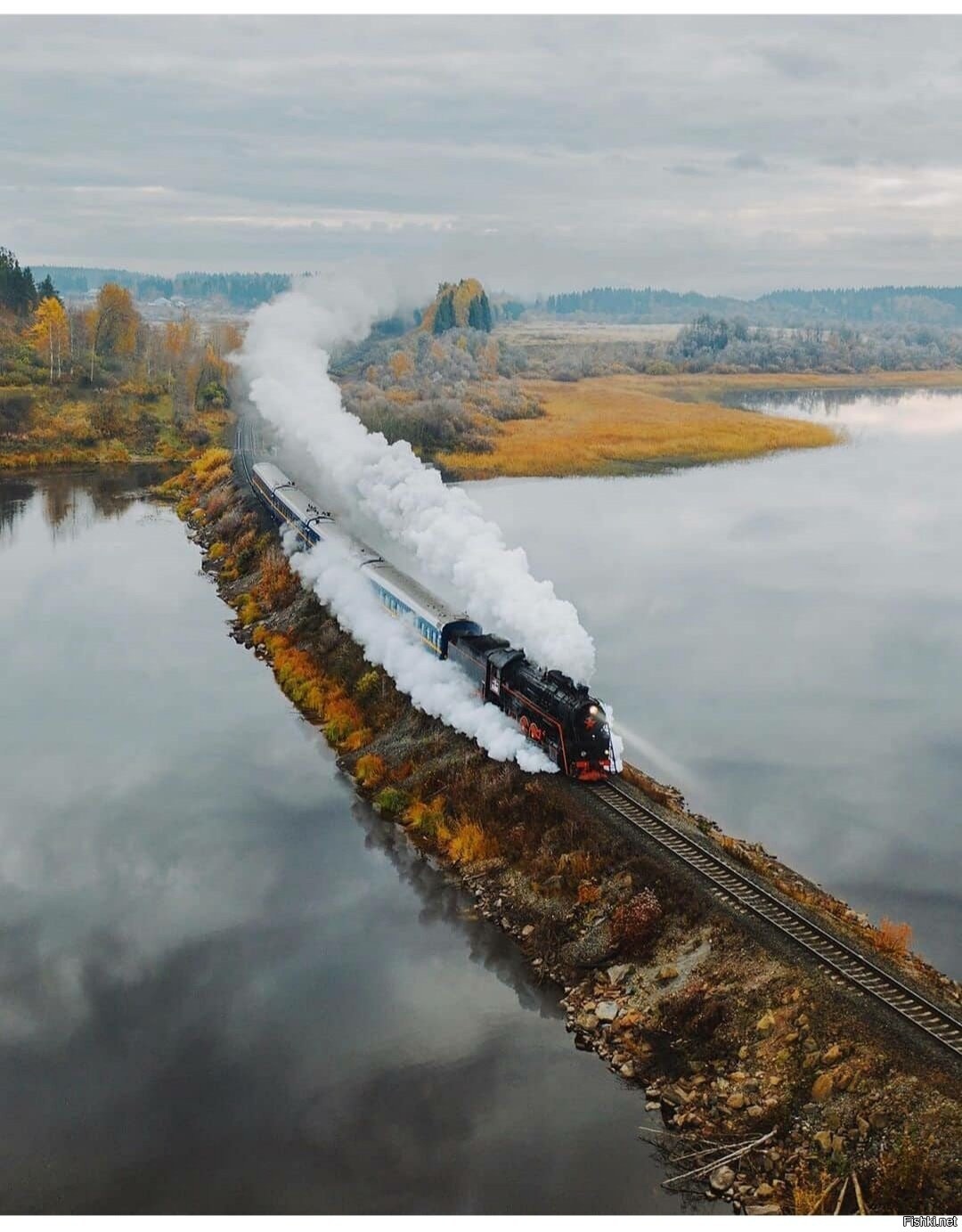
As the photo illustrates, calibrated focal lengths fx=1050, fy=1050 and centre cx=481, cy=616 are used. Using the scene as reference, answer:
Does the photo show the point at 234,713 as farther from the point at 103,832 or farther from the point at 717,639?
the point at 717,639

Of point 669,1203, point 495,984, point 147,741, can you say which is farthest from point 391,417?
point 669,1203

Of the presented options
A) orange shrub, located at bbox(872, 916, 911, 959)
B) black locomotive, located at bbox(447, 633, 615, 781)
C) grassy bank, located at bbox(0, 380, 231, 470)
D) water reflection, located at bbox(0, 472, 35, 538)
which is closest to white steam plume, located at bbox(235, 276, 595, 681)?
black locomotive, located at bbox(447, 633, 615, 781)

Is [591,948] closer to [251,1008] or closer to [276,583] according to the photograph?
[251,1008]

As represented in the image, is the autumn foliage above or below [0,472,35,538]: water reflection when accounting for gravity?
below

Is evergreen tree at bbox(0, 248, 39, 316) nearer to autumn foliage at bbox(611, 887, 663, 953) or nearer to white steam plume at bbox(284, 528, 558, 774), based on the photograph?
white steam plume at bbox(284, 528, 558, 774)

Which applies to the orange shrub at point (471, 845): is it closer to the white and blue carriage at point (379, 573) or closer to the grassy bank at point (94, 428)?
the white and blue carriage at point (379, 573)

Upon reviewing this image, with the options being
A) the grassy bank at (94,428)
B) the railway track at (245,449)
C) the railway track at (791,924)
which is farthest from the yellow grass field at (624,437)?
the railway track at (791,924)
